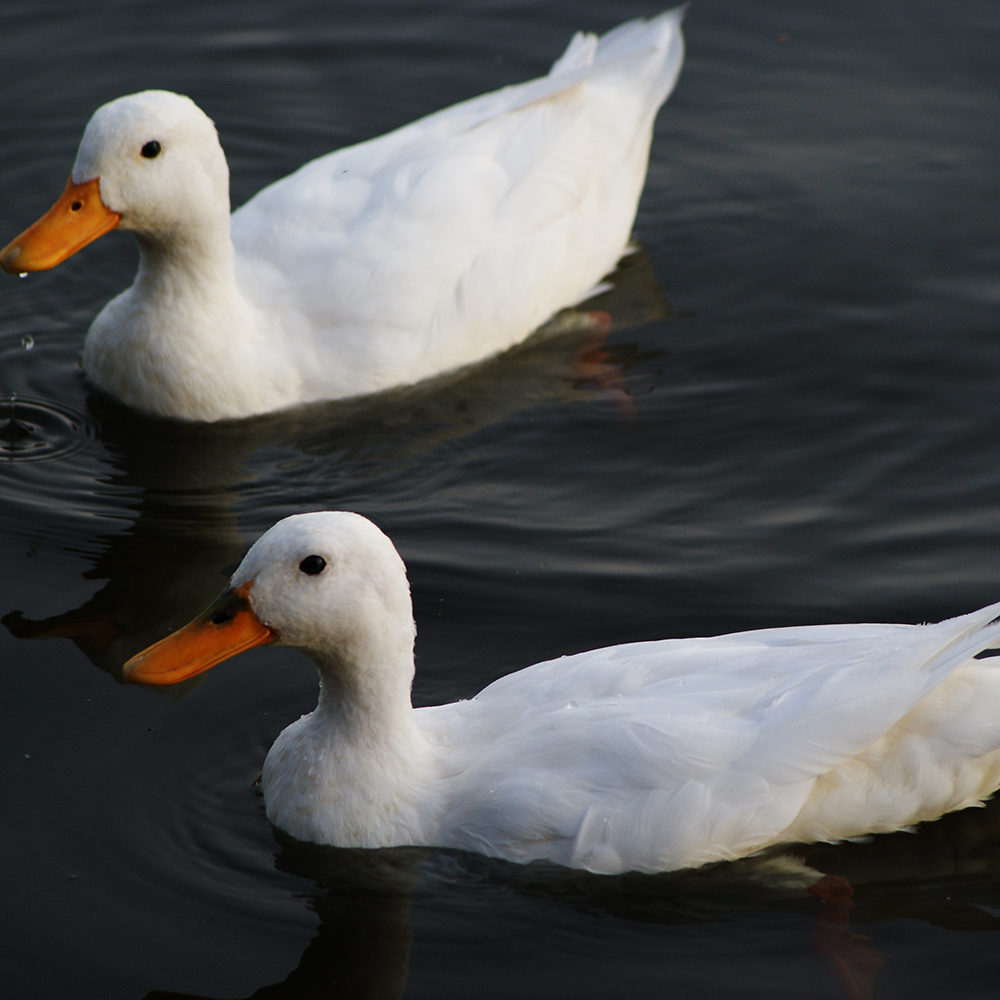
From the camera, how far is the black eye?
449cm

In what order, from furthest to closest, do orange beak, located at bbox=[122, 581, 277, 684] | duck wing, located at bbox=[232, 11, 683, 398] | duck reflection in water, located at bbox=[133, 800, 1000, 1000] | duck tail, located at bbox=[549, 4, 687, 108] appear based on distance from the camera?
duck tail, located at bbox=[549, 4, 687, 108], duck wing, located at bbox=[232, 11, 683, 398], orange beak, located at bbox=[122, 581, 277, 684], duck reflection in water, located at bbox=[133, 800, 1000, 1000]

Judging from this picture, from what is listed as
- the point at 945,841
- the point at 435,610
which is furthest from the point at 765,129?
the point at 945,841

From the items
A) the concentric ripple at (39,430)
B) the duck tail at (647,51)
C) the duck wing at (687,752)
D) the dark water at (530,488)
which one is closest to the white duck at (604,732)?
the duck wing at (687,752)

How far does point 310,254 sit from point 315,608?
110 inches

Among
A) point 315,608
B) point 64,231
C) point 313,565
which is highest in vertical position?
point 64,231

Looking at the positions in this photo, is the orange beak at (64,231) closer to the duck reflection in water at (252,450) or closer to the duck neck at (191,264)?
the duck neck at (191,264)

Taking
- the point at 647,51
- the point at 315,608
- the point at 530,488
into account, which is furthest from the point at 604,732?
the point at 647,51

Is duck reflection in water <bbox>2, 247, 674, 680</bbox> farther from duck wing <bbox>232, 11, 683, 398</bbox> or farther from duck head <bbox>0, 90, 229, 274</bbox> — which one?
duck head <bbox>0, 90, 229, 274</bbox>

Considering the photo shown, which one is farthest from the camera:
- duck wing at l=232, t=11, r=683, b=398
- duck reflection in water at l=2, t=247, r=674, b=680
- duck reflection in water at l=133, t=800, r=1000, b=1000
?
duck wing at l=232, t=11, r=683, b=398

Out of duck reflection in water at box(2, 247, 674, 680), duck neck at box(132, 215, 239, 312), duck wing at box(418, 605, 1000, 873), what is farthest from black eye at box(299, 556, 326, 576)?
duck neck at box(132, 215, 239, 312)

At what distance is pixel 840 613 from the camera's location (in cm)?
578

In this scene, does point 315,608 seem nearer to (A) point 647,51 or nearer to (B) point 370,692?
(B) point 370,692

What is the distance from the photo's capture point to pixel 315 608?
14.8ft

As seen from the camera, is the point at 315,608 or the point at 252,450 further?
the point at 252,450
